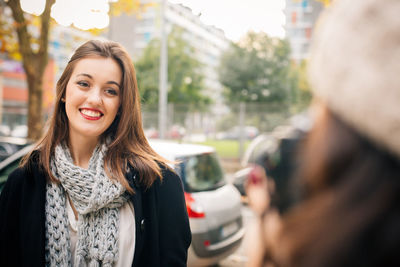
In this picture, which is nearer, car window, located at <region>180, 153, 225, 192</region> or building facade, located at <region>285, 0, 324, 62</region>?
car window, located at <region>180, 153, 225, 192</region>

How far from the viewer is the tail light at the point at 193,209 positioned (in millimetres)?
3580

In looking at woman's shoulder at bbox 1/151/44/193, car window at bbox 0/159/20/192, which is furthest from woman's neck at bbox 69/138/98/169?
car window at bbox 0/159/20/192

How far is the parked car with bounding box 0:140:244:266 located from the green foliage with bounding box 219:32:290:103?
2349 centimetres

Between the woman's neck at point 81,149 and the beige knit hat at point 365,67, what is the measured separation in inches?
67.4

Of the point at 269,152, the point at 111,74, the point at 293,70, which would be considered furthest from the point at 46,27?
the point at 293,70

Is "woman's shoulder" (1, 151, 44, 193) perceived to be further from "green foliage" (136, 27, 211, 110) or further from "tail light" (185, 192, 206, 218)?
"green foliage" (136, 27, 211, 110)

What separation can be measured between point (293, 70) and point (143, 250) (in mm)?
29922

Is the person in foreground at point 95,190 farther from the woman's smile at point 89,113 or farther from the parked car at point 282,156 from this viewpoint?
the parked car at point 282,156

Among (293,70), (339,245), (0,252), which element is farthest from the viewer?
(293,70)

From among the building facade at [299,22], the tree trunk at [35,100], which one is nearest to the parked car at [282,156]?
the tree trunk at [35,100]

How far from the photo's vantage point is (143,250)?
1732 mm

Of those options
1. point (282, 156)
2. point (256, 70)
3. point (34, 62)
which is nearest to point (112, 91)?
point (282, 156)

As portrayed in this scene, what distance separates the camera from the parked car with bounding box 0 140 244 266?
3566 millimetres

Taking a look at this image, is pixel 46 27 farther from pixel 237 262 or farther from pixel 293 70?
pixel 293 70
